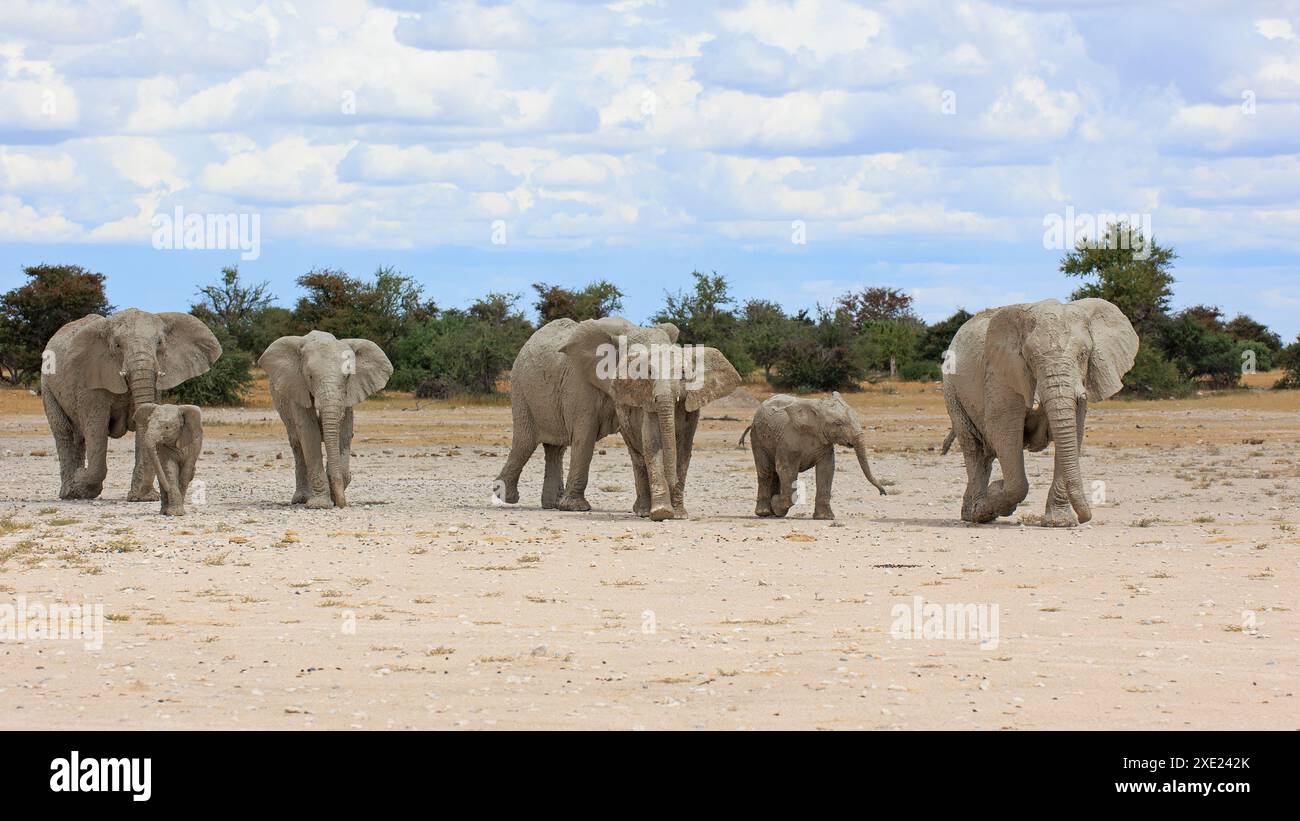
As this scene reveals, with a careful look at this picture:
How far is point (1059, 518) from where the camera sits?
16938 mm

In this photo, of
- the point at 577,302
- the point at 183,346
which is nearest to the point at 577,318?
the point at 577,302

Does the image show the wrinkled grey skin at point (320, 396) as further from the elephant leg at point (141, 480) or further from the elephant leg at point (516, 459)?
the elephant leg at point (516, 459)

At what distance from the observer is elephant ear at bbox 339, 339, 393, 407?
19.6 meters

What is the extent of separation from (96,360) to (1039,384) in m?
10.7

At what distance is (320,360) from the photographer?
19.1m

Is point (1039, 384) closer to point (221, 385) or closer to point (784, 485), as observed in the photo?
point (784, 485)

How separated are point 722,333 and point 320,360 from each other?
145ft

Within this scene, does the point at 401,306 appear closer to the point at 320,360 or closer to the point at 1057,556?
the point at 320,360

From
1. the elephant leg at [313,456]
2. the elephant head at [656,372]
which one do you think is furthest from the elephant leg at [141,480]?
the elephant head at [656,372]

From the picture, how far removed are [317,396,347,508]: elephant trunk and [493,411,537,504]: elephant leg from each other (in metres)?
2.28

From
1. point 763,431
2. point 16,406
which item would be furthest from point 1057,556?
point 16,406

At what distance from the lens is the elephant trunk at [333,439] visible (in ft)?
61.9

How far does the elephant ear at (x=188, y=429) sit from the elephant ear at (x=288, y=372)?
1338 millimetres

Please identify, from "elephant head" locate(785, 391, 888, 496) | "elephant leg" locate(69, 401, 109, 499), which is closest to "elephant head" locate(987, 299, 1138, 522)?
"elephant head" locate(785, 391, 888, 496)
